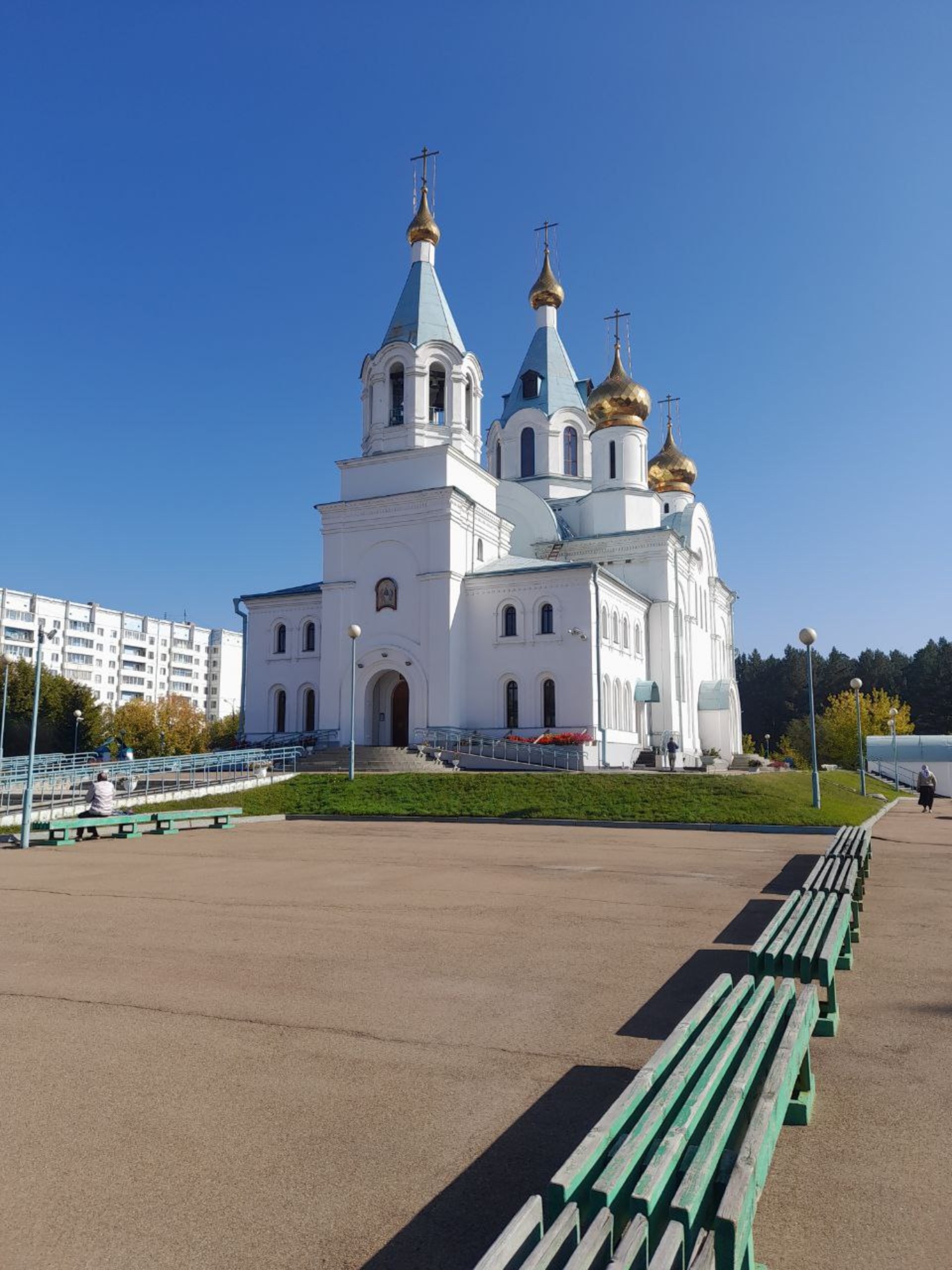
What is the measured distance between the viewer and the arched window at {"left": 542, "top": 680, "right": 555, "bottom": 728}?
29719 millimetres

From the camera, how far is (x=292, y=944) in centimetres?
708

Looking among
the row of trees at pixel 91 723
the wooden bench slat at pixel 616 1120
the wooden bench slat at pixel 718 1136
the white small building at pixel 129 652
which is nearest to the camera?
the wooden bench slat at pixel 718 1136

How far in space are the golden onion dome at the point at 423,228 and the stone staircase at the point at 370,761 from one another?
736 inches

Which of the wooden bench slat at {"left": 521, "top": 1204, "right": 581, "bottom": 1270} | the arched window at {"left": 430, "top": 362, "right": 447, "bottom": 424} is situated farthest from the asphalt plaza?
the arched window at {"left": 430, "top": 362, "right": 447, "bottom": 424}

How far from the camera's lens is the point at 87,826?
14.8 metres

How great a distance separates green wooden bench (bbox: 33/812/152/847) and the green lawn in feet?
15.9

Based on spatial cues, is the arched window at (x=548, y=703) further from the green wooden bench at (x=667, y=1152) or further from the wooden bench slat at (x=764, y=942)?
the green wooden bench at (x=667, y=1152)

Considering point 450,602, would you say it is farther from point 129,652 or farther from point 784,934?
point 129,652

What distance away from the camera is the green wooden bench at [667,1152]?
2.32m

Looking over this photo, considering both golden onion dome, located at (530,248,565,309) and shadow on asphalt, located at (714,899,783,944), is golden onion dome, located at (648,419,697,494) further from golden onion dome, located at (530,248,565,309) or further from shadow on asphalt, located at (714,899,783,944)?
shadow on asphalt, located at (714,899,783,944)

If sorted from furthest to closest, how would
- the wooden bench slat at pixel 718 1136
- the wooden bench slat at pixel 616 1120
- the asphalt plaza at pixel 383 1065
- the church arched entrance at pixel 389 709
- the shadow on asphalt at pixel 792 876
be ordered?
1. the church arched entrance at pixel 389 709
2. the shadow on asphalt at pixel 792 876
3. the asphalt plaza at pixel 383 1065
4. the wooden bench slat at pixel 616 1120
5. the wooden bench slat at pixel 718 1136

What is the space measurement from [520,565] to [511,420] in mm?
12355

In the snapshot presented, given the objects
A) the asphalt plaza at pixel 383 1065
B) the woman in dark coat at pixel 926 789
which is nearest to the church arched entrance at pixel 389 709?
the woman in dark coat at pixel 926 789

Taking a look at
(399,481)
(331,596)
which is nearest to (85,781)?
(331,596)
